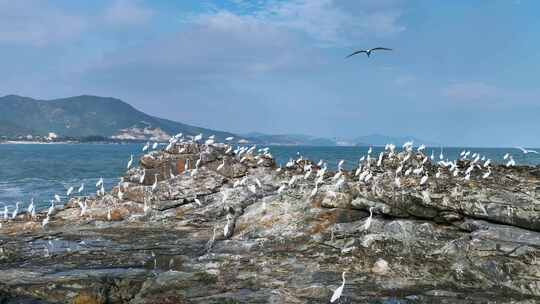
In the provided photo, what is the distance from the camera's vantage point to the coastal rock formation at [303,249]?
14.6 metres

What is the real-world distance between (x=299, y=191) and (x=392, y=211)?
5263 mm

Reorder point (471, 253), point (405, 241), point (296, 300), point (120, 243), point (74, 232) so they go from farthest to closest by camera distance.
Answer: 1. point (74, 232)
2. point (120, 243)
3. point (405, 241)
4. point (471, 253)
5. point (296, 300)

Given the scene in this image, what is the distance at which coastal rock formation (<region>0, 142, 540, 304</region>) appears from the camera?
14.6 metres

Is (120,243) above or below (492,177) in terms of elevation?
below

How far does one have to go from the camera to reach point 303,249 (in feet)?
59.3

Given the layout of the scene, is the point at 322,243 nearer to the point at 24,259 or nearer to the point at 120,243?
the point at 120,243

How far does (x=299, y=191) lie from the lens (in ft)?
77.2

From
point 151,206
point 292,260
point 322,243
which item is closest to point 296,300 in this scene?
point 292,260

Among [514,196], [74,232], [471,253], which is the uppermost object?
[514,196]

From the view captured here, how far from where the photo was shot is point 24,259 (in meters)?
18.2

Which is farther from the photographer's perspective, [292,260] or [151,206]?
[151,206]

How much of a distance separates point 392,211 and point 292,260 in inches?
183

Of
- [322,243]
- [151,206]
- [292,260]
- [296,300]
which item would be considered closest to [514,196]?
[322,243]

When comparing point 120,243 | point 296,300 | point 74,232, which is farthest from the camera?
point 74,232
